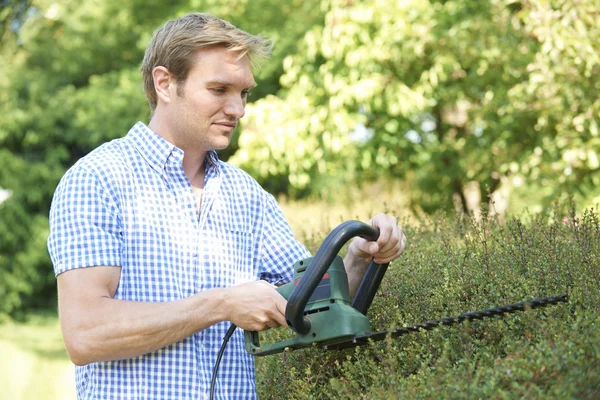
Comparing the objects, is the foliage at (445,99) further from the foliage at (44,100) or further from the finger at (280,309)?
the foliage at (44,100)

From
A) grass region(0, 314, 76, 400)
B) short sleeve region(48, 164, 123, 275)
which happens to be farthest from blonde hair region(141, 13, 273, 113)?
grass region(0, 314, 76, 400)

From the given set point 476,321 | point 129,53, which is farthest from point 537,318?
point 129,53

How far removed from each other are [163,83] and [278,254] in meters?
0.81

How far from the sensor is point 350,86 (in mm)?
7668

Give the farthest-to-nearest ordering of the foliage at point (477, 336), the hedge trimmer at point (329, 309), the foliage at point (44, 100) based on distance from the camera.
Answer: the foliage at point (44, 100) < the hedge trimmer at point (329, 309) < the foliage at point (477, 336)

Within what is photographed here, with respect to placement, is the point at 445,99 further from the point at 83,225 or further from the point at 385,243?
the point at 83,225

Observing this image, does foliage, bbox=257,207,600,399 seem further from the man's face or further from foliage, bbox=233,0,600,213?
foliage, bbox=233,0,600,213

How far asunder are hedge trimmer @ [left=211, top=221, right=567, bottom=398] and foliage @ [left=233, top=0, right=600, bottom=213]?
382 centimetres

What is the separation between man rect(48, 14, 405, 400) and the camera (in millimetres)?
2270

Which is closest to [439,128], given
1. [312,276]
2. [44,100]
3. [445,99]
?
[445,99]

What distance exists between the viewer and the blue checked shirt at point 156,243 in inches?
92.3

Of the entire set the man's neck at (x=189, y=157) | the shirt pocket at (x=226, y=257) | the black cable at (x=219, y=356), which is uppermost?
the man's neck at (x=189, y=157)

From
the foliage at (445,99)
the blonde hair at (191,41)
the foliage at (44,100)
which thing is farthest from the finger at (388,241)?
the foliage at (44,100)

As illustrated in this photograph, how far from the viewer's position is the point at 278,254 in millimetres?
2926
